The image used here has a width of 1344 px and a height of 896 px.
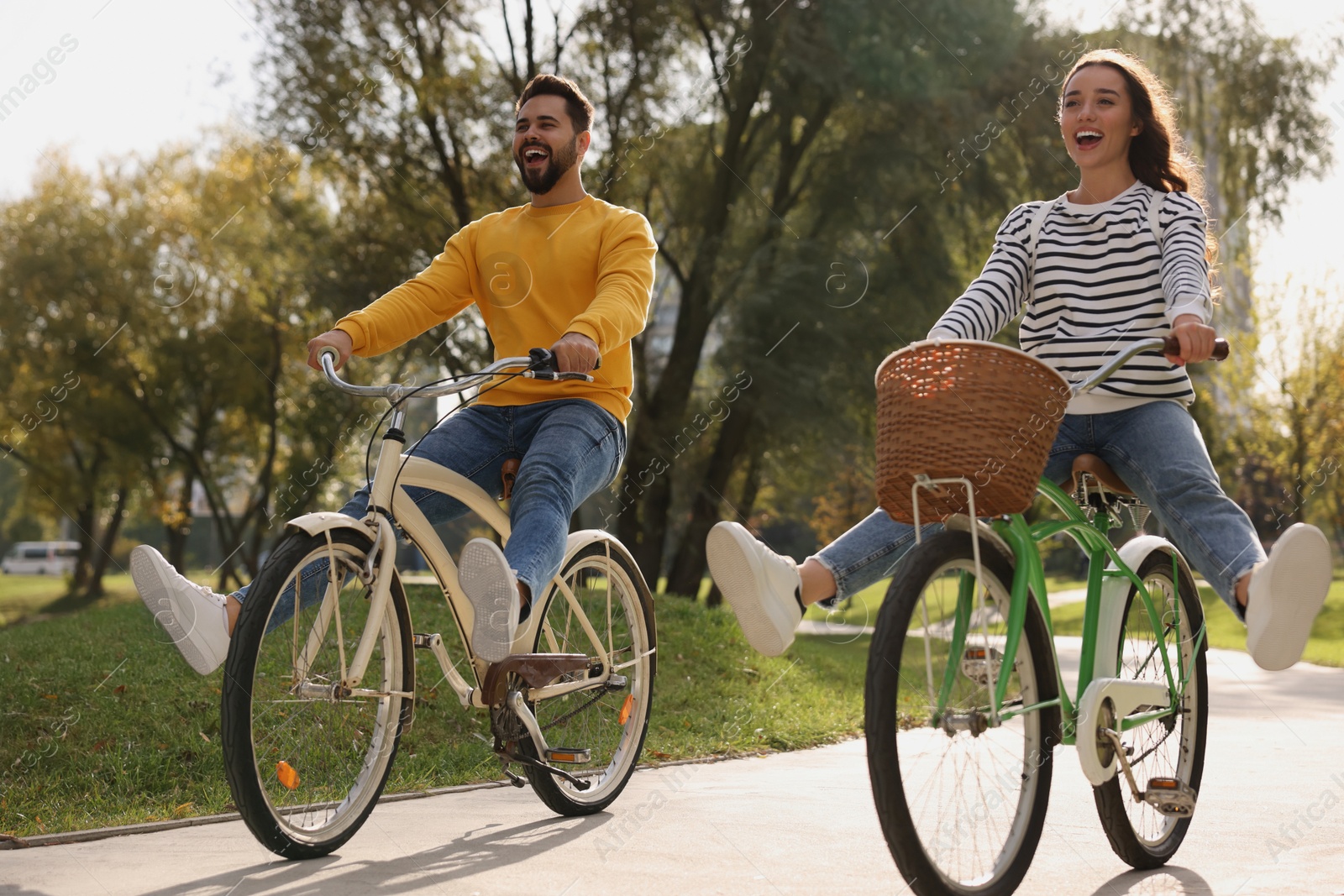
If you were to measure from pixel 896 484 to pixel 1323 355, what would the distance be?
25283mm

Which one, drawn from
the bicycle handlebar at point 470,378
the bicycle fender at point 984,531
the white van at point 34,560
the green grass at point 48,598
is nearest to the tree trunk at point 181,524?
the green grass at point 48,598

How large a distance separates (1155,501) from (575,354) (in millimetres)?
1569

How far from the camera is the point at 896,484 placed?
2.93 metres

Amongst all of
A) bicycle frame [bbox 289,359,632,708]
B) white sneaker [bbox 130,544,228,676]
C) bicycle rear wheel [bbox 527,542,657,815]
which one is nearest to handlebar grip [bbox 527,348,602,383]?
bicycle frame [bbox 289,359,632,708]

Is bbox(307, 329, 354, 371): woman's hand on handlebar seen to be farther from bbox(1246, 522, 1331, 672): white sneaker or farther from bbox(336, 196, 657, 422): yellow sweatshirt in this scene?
bbox(1246, 522, 1331, 672): white sneaker

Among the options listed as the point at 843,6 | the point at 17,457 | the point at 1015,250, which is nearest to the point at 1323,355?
the point at 843,6

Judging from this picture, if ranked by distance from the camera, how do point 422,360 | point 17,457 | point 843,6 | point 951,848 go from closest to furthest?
point 951,848, point 843,6, point 422,360, point 17,457

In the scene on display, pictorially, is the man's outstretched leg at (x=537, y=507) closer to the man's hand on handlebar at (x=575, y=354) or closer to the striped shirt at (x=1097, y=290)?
the man's hand on handlebar at (x=575, y=354)

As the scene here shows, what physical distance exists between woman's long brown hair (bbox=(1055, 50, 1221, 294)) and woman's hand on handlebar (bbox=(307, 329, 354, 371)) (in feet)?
7.02

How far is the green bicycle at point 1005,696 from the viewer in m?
2.73

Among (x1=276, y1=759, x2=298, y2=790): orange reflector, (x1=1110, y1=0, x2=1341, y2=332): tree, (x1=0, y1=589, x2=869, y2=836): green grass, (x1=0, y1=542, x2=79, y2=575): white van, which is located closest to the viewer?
(x1=276, y1=759, x2=298, y2=790): orange reflector

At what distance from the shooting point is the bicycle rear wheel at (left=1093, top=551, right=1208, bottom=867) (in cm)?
346

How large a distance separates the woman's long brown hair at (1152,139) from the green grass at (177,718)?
3212 mm

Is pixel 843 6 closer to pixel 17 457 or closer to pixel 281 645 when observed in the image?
pixel 281 645
